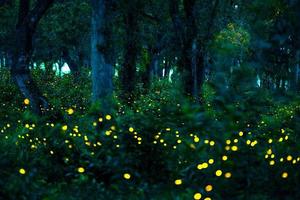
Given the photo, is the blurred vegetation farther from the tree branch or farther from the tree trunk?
the tree trunk

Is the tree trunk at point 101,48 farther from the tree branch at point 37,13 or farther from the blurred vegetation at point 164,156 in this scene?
the blurred vegetation at point 164,156

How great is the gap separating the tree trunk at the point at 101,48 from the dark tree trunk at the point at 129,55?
6.09 metres

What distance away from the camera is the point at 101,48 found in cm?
1303

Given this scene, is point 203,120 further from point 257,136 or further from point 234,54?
point 234,54

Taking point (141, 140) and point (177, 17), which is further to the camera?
point (177, 17)

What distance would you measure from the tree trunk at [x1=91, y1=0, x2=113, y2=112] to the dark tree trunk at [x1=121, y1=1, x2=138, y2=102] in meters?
6.09

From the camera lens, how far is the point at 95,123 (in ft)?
20.9

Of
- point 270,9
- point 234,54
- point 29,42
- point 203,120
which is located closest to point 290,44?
point 270,9

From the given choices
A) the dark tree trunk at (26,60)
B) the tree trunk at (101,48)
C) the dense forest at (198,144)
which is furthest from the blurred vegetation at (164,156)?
the tree trunk at (101,48)

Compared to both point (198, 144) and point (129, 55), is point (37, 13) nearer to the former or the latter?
point (129, 55)

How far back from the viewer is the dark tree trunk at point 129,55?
1988 cm

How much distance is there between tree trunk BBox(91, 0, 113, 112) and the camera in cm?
1307

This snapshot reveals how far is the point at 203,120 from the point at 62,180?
194 centimetres

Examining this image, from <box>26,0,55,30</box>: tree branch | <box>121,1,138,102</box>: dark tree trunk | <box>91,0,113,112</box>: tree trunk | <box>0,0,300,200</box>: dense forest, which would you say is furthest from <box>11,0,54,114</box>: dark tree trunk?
<box>121,1,138,102</box>: dark tree trunk
